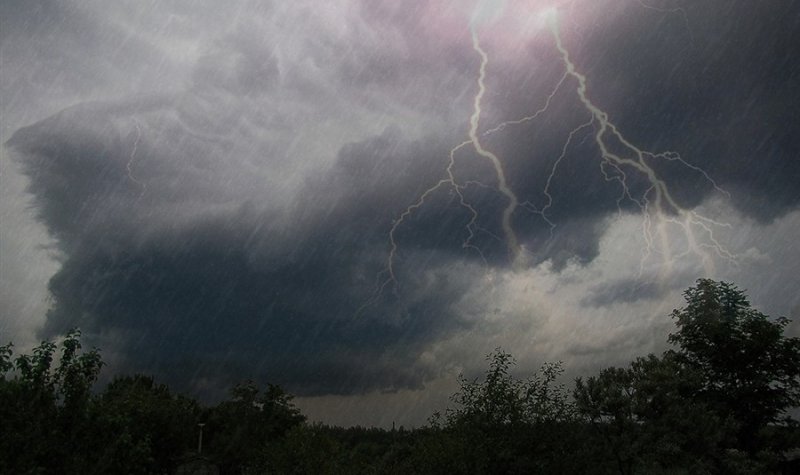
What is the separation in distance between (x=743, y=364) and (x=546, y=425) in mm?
28425

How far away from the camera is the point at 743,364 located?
4369 centimetres

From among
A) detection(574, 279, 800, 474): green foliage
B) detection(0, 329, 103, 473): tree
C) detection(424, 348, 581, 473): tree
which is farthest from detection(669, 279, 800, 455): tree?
detection(0, 329, 103, 473): tree

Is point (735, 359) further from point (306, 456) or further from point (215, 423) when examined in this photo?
point (215, 423)

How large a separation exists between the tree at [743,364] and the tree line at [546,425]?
79mm

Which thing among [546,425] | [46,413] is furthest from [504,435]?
[46,413]

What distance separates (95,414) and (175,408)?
130 ft

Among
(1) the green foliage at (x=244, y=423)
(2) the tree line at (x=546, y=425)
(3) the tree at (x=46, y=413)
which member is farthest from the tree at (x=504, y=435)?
(1) the green foliage at (x=244, y=423)

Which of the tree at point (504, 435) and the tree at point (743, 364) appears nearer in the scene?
the tree at point (504, 435)

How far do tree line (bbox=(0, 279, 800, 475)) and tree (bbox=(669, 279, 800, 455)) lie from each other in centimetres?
8

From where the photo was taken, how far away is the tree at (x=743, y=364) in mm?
41781

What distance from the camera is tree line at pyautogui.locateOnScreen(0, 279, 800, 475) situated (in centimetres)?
1073

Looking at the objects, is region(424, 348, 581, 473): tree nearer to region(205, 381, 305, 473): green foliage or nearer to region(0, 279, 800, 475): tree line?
region(0, 279, 800, 475): tree line

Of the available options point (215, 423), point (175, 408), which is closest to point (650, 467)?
point (175, 408)

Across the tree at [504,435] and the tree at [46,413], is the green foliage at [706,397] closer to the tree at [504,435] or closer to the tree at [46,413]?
the tree at [504,435]
